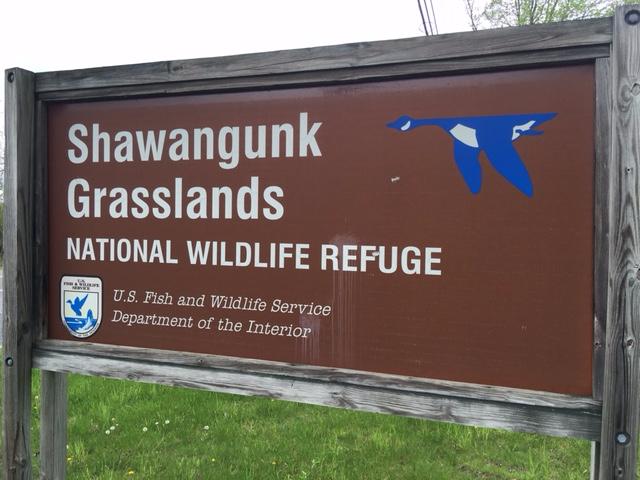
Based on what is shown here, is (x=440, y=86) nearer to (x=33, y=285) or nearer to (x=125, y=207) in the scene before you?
(x=125, y=207)

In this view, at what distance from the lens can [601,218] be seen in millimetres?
1674

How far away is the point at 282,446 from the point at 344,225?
79.9 inches

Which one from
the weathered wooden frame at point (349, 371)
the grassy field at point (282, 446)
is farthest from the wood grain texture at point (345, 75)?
the grassy field at point (282, 446)

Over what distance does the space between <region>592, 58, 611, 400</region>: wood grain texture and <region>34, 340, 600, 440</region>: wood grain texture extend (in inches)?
6.3

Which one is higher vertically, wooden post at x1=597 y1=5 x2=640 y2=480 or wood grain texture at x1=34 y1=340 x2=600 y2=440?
wooden post at x1=597 y1=5 x2=640 y2=480

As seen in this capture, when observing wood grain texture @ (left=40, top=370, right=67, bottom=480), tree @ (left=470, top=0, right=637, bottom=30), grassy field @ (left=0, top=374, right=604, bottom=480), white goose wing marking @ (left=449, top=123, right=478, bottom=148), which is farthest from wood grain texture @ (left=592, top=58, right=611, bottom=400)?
tree @ (left=470, top=0, right=637, bottom=30)

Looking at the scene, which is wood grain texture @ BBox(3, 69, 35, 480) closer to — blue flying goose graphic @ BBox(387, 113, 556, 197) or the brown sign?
the brown sign

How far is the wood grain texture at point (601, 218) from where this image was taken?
1.67 meters

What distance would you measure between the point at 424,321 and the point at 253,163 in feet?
2.84

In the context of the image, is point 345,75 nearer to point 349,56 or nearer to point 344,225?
A: point 349,56

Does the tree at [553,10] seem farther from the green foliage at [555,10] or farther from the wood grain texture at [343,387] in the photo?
the wood grain texture at [343,387]

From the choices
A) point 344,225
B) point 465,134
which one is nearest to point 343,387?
point 344,225

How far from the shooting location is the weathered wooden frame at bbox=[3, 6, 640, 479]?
1.64m

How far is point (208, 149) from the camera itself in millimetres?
2143
